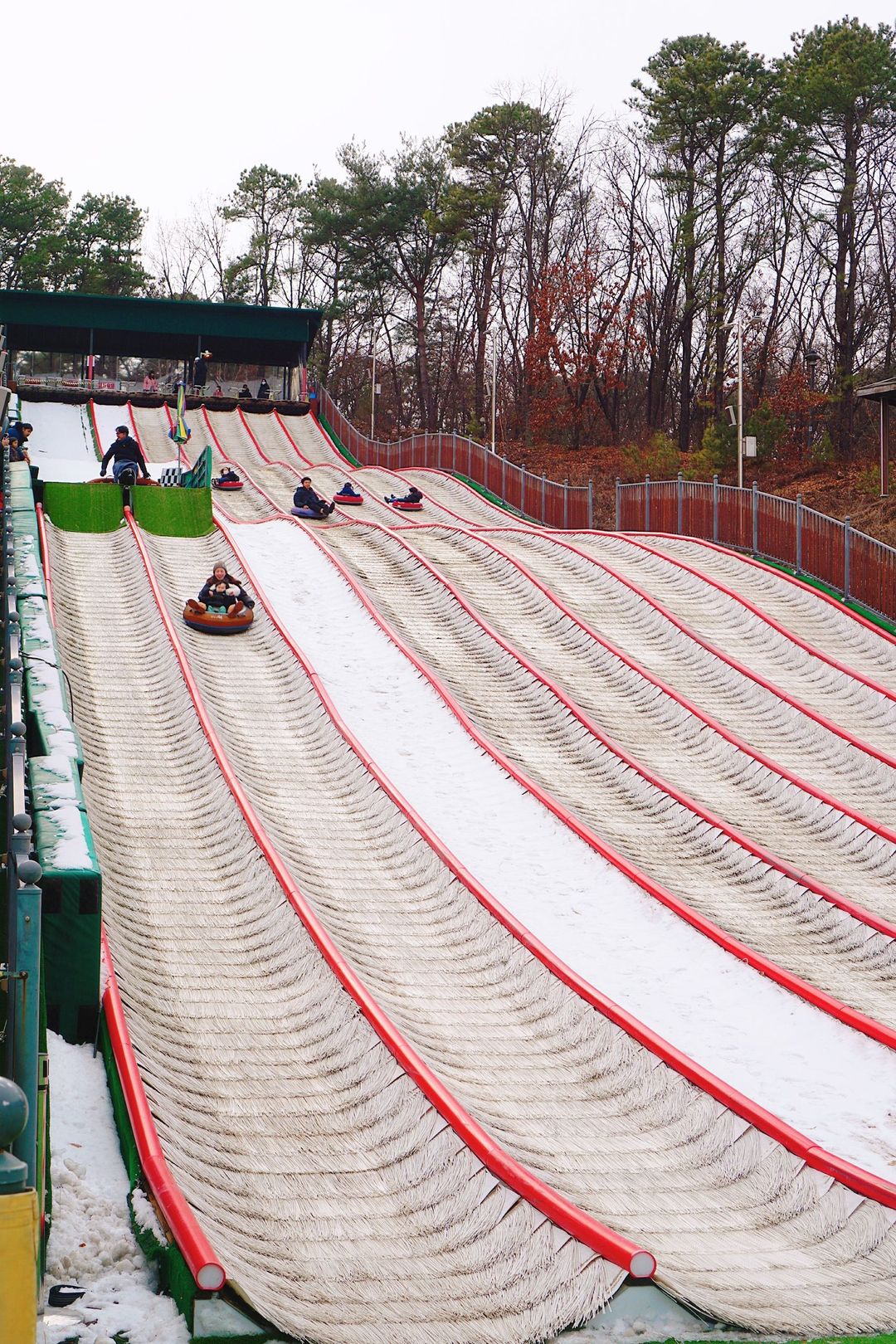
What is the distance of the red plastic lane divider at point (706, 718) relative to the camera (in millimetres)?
12227

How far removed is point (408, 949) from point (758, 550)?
13.1m

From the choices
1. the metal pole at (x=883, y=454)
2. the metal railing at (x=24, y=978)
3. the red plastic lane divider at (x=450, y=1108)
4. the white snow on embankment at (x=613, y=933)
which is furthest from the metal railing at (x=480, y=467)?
the metal railing at (x=24, y=978)

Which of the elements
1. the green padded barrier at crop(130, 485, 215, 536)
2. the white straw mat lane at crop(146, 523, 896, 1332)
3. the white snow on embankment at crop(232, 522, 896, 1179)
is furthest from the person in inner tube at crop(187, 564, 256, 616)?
the green padded barrier at crop(130, 485, 215, 536)

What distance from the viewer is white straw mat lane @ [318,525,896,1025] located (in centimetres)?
989

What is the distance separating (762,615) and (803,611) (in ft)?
2.47

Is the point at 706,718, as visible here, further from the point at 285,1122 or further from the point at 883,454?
the point at 883,454

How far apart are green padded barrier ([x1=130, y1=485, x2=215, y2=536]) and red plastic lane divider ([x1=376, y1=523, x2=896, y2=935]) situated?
16.6 feet

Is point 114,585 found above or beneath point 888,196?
beneath

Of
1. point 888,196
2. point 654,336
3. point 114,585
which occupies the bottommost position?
point 114,585

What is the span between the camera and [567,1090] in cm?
786

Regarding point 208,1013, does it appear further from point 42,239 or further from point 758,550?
point 42,239

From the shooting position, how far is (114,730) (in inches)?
524

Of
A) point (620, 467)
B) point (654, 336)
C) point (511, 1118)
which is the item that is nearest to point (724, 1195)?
point (511, 1118)

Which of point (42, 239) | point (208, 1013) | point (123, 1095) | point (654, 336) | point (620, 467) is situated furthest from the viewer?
point (42, 239)
